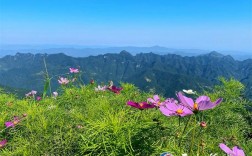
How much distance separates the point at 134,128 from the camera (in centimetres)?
203

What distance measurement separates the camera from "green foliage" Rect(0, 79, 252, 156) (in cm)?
196

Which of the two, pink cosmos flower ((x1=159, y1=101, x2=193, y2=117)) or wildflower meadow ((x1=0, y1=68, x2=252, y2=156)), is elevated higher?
pink cosmos flower ((x1=159, y1=101, x2=193, y2=117))

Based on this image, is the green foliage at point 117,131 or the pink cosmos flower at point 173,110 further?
the green foliage at point 117,131

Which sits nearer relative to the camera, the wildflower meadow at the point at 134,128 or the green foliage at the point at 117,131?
the wildflower meadow at the point at 134,128

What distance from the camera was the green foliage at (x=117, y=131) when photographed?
196cm

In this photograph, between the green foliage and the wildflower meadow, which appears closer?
the wildflower meadow

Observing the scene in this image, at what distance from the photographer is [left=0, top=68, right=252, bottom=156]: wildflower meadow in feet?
5.96

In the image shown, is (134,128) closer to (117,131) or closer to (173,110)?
(117,131)

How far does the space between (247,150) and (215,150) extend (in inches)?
8.5

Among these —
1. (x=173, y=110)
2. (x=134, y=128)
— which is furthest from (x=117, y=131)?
(x=173, y=110)

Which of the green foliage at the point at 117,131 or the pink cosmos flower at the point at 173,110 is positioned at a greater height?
the pink cosmos flower at the point at 173,110

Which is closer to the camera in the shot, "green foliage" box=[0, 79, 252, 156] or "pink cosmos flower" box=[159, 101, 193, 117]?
"pink cosmos flower" box=[159, 101, 193, 117]

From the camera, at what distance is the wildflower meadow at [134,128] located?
5.96ft

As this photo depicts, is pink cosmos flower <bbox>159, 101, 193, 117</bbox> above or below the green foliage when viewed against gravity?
above
